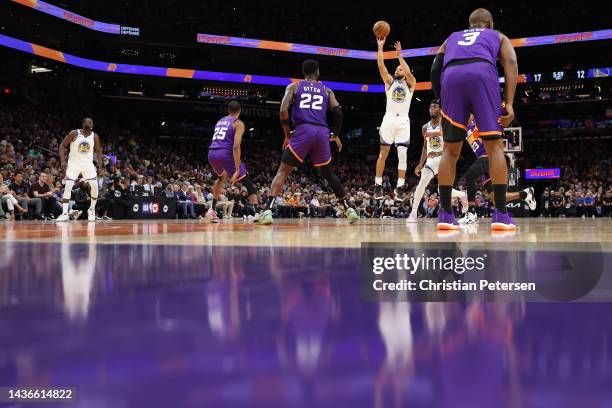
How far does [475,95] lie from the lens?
12.6 ft

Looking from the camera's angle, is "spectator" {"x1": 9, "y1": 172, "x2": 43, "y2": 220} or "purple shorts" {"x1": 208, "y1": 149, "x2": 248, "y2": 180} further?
"spectator" {"x1": 9, "y1": 172, "x2": 43, "y2": 220}

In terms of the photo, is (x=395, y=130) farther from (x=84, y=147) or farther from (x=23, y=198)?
(x=23, y=198)

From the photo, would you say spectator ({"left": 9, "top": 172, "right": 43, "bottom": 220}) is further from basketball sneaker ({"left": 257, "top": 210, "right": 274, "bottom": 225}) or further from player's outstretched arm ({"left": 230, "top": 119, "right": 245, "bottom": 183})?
basketball sneaker ({"left": 257, "top": 210, "right": 274, "bottom": 225})

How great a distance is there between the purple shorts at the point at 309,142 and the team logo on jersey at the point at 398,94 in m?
2.03

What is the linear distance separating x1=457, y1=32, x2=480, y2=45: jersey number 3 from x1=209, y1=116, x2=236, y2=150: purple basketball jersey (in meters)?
4.72

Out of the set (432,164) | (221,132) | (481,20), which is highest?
(481,20)

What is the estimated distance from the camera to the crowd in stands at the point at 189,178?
1325cm

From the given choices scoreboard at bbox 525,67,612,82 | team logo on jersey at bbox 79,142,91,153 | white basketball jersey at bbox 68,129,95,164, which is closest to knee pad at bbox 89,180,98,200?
white basketball jersey at bbox 68,129,95,164

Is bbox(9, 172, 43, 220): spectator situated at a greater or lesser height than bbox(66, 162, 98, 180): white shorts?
lesser

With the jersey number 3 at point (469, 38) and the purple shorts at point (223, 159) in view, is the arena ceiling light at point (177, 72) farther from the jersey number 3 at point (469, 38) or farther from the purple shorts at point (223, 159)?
the jersey number 3 at point (469, 38)

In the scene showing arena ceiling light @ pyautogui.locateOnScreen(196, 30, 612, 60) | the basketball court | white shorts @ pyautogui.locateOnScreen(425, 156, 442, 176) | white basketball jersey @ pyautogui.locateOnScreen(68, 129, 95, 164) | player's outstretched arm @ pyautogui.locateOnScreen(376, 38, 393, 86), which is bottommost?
the basketball court

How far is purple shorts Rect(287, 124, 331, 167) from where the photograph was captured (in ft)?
20.7

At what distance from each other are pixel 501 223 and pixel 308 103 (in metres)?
3.05

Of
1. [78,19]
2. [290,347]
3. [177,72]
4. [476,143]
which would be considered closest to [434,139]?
[476,143]
